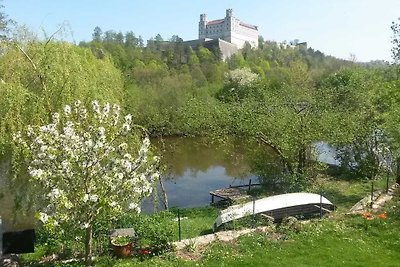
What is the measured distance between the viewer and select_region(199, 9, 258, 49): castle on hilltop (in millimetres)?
166575

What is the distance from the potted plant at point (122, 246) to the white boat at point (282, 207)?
11.8 ft

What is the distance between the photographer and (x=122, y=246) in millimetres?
12281

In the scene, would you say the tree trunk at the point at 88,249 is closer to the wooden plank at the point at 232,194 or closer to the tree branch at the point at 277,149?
the wooden plank at the point at 232,194

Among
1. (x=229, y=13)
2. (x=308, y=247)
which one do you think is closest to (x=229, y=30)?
(x=229, y=13)

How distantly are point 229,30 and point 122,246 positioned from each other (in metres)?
161

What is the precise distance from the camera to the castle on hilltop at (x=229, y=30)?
547 feet

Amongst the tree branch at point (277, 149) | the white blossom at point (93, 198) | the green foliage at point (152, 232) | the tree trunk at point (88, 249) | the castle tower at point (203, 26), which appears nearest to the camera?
the white blossom at point (93, 198)

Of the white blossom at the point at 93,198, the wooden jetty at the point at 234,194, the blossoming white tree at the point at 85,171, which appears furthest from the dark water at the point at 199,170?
the white blossom at the point at 93,198

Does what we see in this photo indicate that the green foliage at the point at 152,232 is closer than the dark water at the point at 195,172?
Yes

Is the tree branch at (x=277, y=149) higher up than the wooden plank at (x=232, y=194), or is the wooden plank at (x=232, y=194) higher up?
the tree branch at (x=277, y=149)

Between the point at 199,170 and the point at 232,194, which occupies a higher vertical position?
the point at 199,170

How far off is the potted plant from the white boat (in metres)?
3.60

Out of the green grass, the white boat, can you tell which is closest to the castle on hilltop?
the green grass

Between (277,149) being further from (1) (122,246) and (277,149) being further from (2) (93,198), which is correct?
(2) (93,198)
